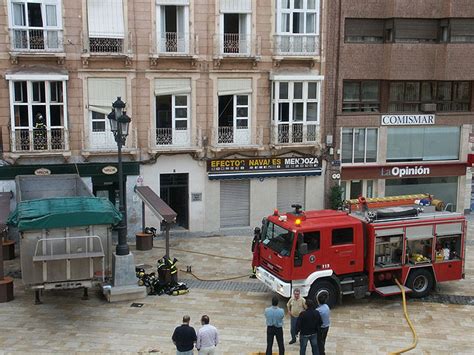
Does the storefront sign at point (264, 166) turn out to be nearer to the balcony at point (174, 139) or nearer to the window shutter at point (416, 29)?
the balcony at point (174, 139)

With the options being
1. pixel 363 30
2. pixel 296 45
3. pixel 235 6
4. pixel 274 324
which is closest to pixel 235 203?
pixel 296 45

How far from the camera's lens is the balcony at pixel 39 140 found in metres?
23.6

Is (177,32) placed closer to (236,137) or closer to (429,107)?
(236,137)

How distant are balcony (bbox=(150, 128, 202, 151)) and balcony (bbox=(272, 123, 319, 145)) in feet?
11.3

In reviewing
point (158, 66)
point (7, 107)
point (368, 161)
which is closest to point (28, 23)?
point (7, 107)

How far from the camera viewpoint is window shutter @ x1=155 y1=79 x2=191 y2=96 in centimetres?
2511

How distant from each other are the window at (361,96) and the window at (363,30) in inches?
76.3

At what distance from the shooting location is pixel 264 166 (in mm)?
26625

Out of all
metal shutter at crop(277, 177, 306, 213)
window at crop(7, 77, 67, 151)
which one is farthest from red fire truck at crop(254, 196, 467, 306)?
window at crop(7, 77, 67, 151)

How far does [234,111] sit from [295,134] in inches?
115

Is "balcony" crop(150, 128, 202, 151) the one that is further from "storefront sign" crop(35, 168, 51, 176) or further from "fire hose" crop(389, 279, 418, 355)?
"fire hose" crop(389, 279, 418, 355)

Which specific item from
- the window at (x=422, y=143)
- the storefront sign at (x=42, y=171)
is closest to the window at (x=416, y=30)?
the window at (x=422, y=143)

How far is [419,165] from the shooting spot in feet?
93.7

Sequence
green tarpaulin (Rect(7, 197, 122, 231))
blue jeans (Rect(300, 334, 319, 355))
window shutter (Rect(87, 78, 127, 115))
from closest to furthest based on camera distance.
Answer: blue jeans (Rect(300, 334, 319, 355)), green tarpaulin (Rect(7, 197, 122, 231)), window shutter (Rect(87, 78, 127, 115))
